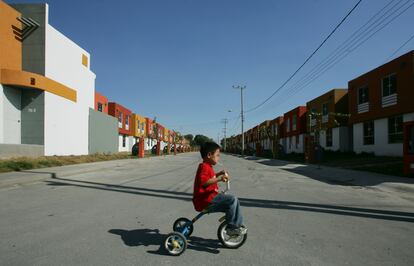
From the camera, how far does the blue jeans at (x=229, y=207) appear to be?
4.56 meters

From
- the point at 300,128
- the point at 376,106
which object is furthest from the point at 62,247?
the point at 300,128

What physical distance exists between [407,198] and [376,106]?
1894cm

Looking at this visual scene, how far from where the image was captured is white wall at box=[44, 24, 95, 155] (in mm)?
26516

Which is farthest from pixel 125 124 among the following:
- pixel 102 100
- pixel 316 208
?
pixel 316 208

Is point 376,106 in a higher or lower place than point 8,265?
higher

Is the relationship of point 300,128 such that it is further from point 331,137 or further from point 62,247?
point 62,247

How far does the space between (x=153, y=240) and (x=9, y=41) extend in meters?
24.1

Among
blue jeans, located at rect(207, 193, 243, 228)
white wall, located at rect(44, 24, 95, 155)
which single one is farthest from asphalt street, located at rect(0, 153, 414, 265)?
white wall, located at rect(44, 24, 95, 155)

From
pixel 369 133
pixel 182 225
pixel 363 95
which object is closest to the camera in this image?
pixel 182 225

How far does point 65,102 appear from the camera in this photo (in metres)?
29.1

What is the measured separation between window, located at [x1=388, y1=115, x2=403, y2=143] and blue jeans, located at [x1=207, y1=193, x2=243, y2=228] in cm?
2303

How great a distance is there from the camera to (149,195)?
379 inches

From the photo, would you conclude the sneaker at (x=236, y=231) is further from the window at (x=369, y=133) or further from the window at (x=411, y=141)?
the window at (x=369, y=133)

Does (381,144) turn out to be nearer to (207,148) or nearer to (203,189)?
(207,148)
